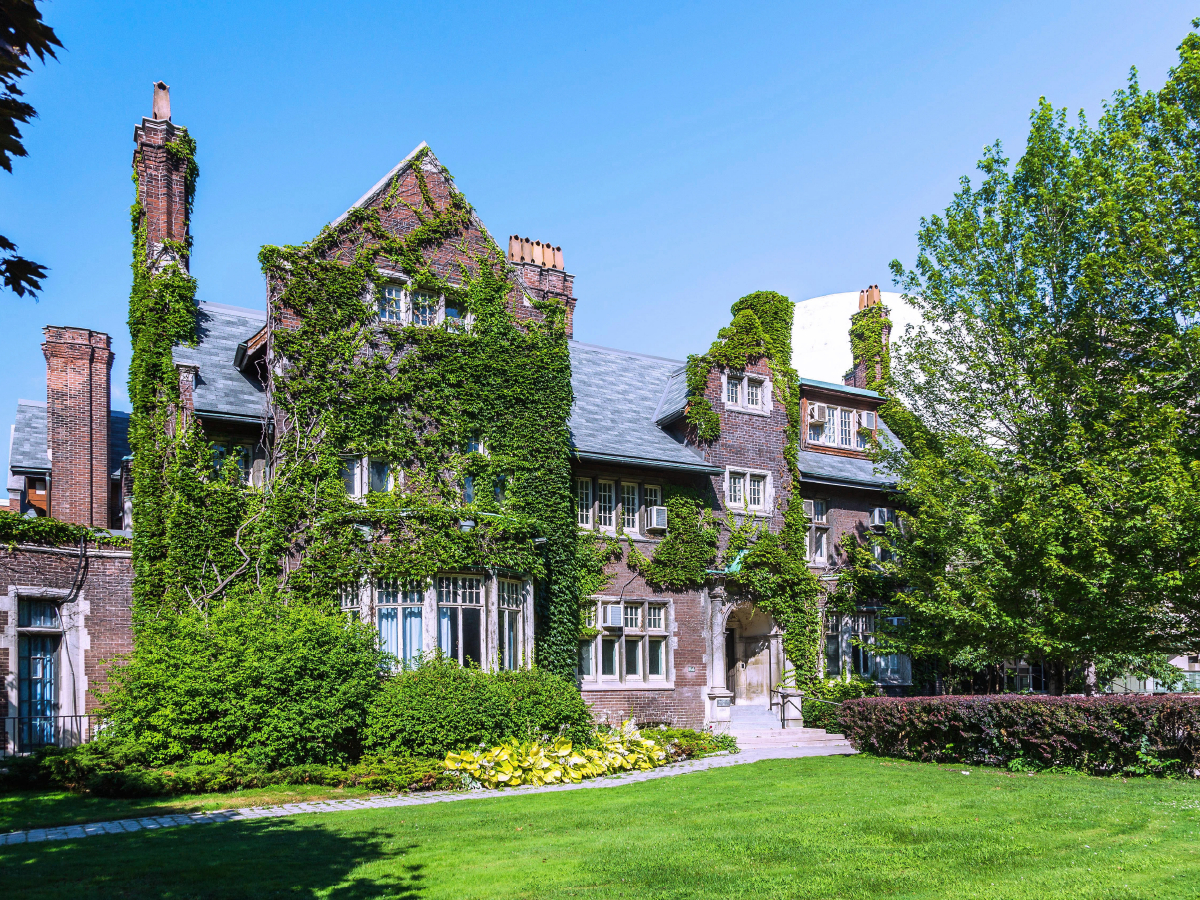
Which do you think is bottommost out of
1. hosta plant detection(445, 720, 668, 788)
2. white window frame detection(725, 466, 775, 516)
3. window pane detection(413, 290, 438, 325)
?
hosta plant detection(445, 720, 668, 788)

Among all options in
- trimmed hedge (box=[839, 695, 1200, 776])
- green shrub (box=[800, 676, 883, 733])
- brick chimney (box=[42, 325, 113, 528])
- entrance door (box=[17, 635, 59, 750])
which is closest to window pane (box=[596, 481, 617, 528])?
green shrub (box=[800, 676, 883, 733])

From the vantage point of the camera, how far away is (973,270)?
24203mm

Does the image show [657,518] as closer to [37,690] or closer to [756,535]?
[756,535]

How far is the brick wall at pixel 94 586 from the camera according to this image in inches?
715

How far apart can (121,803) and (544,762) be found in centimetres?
655

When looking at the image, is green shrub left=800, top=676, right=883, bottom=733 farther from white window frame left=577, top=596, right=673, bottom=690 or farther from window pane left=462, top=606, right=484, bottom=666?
window pane left=462, top=606, right=484, bottom=666

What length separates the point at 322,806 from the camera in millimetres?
13531

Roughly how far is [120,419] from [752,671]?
18.6 metres

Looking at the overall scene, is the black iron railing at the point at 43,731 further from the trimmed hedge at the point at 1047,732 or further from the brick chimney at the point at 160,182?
the trimmed hedge at the point at 1047,732

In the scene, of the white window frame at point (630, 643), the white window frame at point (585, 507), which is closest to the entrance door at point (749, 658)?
the white window frame at point (630, 643)

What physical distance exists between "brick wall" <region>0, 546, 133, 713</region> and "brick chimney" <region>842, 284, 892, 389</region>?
23.5 meters

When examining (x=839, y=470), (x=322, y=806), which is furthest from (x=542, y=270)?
(x=322, y=806)

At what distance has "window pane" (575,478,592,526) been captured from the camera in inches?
937

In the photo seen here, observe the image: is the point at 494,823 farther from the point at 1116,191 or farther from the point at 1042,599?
the point at 1116,191
